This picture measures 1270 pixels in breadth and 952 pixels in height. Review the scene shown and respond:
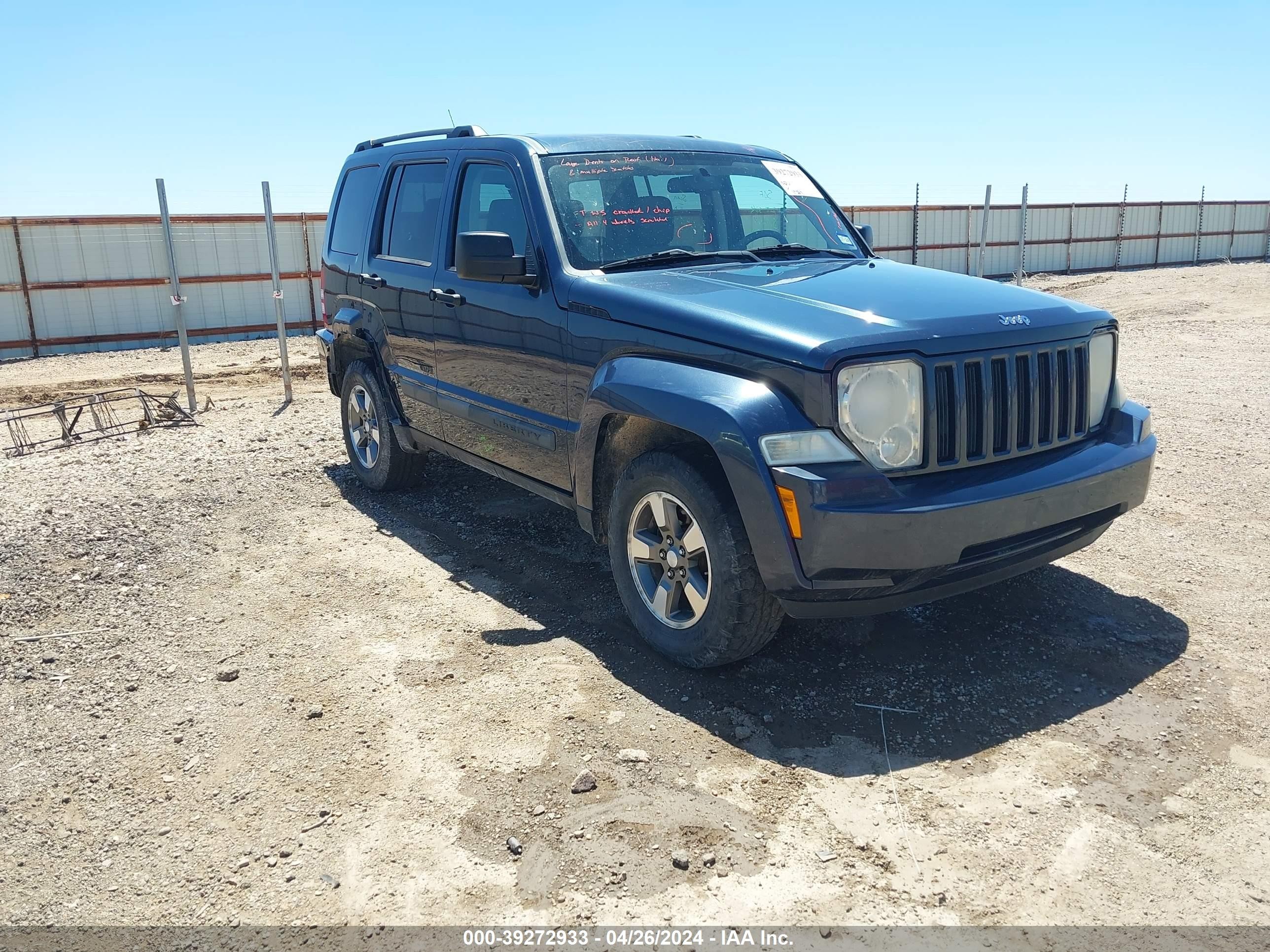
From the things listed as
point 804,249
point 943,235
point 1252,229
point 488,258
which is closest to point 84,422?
point 488,258

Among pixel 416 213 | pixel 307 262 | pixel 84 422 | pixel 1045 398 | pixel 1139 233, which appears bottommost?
pixel 84 422

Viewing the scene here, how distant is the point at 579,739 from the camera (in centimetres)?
348

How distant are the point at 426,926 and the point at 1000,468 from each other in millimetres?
2444

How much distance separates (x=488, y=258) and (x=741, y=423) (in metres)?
1.59

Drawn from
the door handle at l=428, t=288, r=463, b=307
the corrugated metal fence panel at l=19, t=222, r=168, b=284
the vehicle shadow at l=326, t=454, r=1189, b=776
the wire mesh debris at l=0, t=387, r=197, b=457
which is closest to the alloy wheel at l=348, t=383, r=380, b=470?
the door handle at l=428, t=288, r=463, b=307

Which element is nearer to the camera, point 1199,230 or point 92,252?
point 92,252

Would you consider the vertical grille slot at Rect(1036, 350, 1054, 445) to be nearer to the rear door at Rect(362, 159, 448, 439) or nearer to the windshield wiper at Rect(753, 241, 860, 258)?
the windshield wiper at Rect(753, 241, 860, 258)

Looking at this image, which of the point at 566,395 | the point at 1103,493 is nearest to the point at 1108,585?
the point at 1103,493

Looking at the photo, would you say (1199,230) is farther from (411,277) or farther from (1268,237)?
(411,277)

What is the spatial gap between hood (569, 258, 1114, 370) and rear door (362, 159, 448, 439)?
1536 millimetres

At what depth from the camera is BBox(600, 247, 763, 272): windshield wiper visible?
4434 mm

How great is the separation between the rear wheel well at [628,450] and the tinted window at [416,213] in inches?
76.2

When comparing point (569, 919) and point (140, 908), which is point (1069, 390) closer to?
point (569, 919)

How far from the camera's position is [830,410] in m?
3.30
